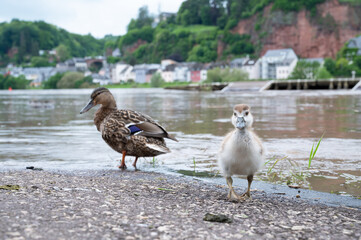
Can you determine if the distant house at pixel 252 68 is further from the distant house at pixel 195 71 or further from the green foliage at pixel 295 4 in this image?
the green foliage at pixel 295 4

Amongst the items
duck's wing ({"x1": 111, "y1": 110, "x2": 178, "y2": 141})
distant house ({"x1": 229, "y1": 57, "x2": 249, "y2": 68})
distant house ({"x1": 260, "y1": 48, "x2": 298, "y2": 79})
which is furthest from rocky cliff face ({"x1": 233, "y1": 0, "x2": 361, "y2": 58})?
duck's wing ({"x1": 111, "y1": 110, "x2": 178, "y2": 141})

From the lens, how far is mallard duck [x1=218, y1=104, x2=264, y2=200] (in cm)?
473

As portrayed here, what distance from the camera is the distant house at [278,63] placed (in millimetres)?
150450

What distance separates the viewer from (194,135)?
39.8 ft

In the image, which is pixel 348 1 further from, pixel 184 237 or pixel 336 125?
pixel 184 237

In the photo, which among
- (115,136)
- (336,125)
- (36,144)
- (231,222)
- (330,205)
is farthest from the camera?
(336,125)

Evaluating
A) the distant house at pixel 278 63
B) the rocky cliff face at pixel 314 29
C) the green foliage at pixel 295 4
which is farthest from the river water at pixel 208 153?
the green foliage at pixel 295 4

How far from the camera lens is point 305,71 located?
94.1 metres

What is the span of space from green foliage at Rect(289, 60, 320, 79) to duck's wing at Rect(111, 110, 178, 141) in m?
90.0

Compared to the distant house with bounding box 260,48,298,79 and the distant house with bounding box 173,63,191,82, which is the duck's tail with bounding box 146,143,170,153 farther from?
the distant house with bounding box 173,63,191,82

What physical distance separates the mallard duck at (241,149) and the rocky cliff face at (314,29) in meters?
161

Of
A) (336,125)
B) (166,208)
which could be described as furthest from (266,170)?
(336,125)

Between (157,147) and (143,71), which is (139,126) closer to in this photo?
(157,147)

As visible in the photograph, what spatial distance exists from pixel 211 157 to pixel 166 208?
4.33m
